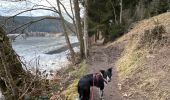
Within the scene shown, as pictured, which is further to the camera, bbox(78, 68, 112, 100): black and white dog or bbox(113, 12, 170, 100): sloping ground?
bbox(113, 12, 170, 100): sloping ground

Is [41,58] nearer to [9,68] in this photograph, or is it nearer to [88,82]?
[9,68]

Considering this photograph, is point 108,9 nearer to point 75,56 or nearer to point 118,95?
point 75,56

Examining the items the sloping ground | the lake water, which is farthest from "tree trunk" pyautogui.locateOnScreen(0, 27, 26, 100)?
the sloping ground

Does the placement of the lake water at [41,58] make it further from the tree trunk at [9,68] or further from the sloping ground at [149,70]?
the sloping ground at [149,70]

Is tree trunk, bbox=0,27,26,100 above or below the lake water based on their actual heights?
above

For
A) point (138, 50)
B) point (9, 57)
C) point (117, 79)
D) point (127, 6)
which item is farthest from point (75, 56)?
point (127, 6)

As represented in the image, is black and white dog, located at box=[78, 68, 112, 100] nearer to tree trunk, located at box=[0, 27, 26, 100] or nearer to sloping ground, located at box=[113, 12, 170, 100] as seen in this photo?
sloping ground, located at box=[113, 12, 170, 100]

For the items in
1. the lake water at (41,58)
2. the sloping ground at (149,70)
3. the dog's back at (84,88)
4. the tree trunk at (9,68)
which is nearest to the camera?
the dog's back at (84,88)

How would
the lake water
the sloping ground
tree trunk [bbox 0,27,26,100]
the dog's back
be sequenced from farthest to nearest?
the lake water
the sloping ground
tree trunk [bbox 0,27,26,100]
the dog's back

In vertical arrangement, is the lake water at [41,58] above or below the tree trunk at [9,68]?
below

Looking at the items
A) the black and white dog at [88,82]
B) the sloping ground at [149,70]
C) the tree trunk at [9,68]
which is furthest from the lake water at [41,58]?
the sloping ground at [149,70]

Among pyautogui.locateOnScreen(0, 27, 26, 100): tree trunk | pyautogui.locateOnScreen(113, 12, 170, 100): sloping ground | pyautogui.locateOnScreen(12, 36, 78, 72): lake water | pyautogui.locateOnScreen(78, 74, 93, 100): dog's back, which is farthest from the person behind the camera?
pyautogui.locateOnScreen(12, 36, 78, 72): lake water

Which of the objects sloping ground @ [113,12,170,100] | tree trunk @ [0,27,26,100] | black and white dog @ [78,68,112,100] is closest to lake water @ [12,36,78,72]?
tree trunk @ [0,27,26,100]

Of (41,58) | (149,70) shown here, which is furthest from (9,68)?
(41,58)
